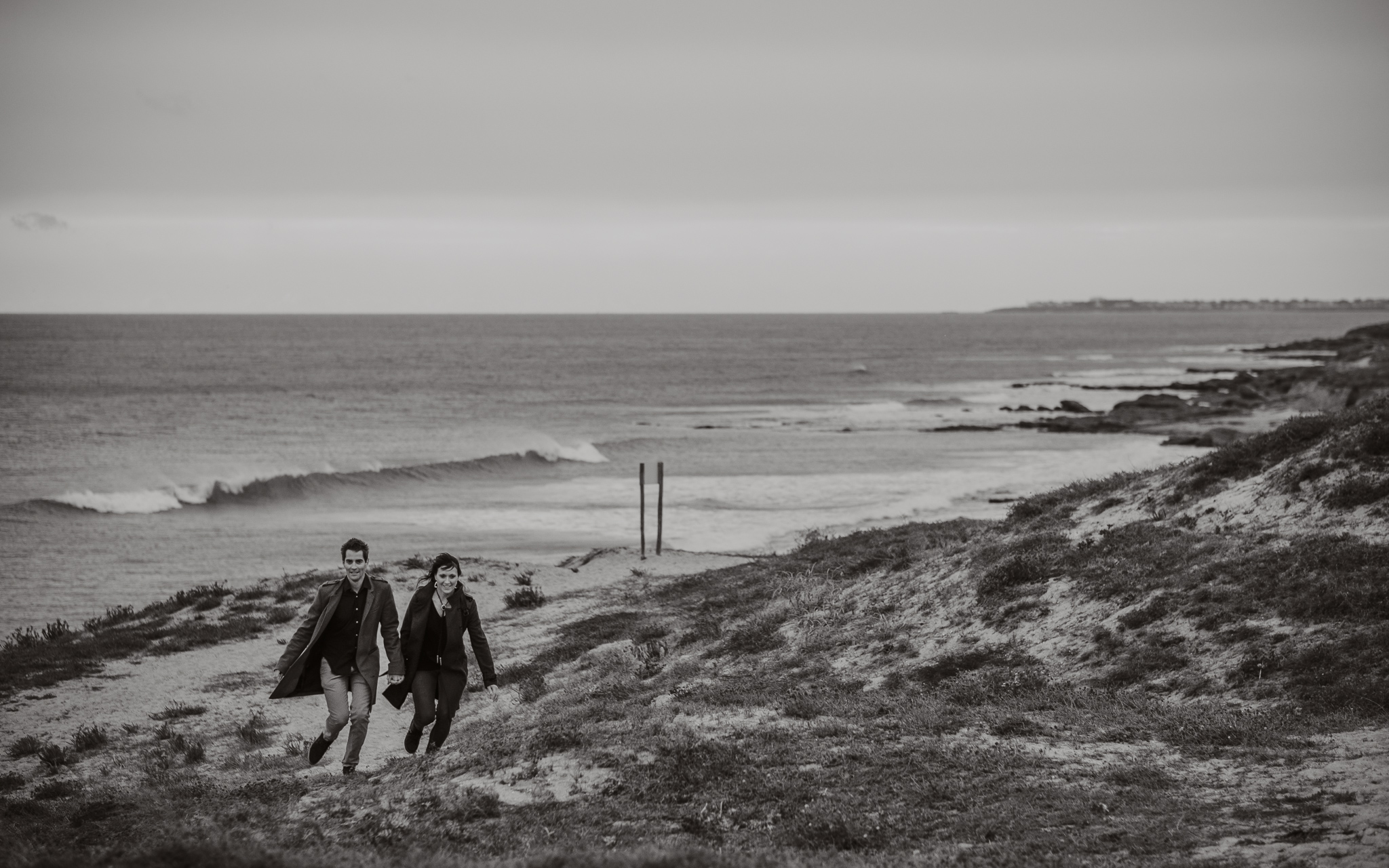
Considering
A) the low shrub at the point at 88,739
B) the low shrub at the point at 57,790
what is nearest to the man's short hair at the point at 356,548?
the low shrub at the point at 57,790

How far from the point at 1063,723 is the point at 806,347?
141 meters

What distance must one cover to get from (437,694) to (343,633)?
1.03 meters

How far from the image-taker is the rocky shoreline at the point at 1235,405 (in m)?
45.6

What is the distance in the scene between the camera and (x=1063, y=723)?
905 cm

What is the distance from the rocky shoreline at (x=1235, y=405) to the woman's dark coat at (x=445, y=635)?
121ft

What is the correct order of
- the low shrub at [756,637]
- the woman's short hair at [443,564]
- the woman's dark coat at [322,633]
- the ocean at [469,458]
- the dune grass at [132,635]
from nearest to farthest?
the woman's dark coat at [322,633] → the woman's short hair at [443,564] → the low shrub at [756,637] → the dune grass at [132,635] → the ocean at [469,458]

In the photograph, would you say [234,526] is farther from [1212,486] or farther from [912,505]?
[1212,486]

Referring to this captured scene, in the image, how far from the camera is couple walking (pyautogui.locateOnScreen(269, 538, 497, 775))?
29.9ft

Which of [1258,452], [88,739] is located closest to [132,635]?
[88,739]

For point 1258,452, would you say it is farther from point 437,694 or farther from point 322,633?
point 322,633

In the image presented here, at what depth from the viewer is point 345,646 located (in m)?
9.16

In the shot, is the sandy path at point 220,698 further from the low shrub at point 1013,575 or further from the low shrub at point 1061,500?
the low shrub at point 1061,500

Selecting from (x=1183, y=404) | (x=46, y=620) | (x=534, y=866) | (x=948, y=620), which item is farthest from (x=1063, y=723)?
(x=1183, y=404)

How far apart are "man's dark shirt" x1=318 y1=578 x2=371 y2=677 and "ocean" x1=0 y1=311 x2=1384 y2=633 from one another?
518 inches
